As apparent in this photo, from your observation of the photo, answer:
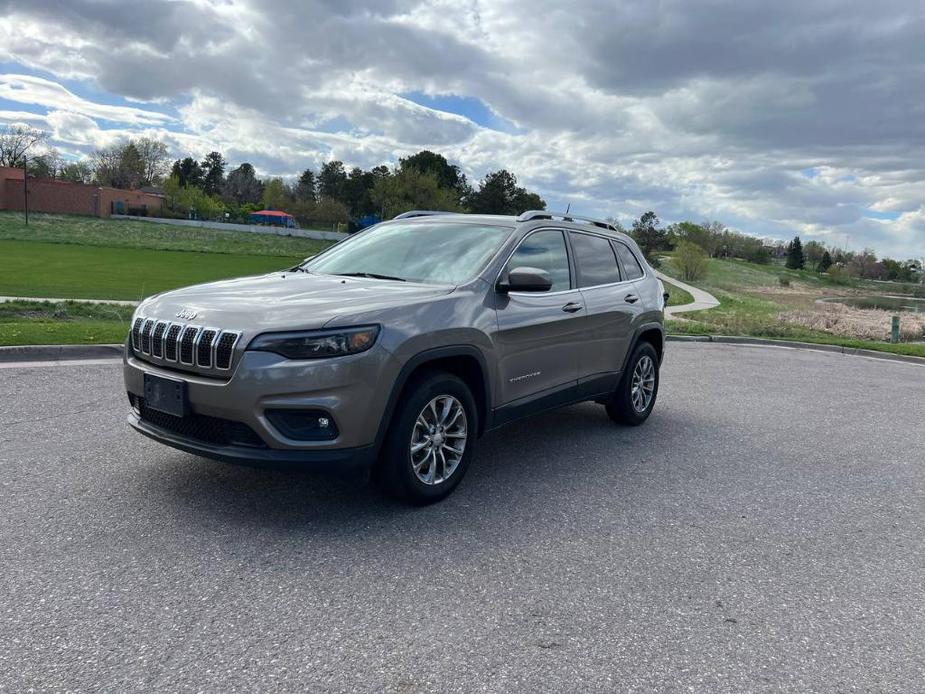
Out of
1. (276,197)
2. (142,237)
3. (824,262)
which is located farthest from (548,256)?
(824,262)

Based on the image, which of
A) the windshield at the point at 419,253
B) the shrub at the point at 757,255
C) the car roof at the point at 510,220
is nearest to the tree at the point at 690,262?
the car roof at the point at 510,220

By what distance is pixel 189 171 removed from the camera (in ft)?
404

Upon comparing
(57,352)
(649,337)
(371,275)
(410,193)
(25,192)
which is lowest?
(57,352)

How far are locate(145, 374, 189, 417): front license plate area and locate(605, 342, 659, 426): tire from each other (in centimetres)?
387

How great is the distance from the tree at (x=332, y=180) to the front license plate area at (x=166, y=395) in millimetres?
102828

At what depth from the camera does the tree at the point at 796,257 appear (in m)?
131

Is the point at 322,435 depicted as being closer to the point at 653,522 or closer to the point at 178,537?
the point at 178,537

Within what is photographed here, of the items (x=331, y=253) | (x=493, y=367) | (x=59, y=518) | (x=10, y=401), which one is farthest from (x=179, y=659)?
(x=10, y=401)

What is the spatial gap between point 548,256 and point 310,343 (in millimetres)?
2403

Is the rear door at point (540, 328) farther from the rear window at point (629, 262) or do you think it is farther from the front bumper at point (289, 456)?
the front bumper at point (289, 456)

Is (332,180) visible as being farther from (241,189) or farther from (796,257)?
(796,257)

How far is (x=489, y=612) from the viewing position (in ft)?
10.5

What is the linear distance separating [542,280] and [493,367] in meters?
0.64

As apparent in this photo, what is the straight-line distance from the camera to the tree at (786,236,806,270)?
131000mm
